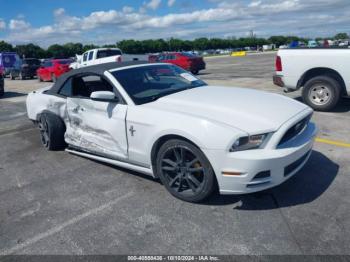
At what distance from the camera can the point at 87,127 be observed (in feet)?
14.8

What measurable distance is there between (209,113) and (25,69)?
2418cm

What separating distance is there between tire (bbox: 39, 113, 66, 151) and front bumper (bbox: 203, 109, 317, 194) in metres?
3.00

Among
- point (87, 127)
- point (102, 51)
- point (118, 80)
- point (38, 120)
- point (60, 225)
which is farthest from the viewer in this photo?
point (102, 51)

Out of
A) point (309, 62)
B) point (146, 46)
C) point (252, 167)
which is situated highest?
point (146, 46)

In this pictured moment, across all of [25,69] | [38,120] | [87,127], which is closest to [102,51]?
[25,69]

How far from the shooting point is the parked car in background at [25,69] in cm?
2423

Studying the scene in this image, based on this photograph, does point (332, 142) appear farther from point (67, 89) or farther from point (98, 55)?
point (98, 55)

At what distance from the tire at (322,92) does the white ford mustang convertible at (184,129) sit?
3570mm

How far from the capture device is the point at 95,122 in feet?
14.2

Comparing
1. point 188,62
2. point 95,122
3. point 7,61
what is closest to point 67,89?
point 95,122

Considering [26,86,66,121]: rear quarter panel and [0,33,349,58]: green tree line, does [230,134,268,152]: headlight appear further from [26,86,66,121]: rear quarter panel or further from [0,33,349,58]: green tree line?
[0,33,349,58]: green tree line

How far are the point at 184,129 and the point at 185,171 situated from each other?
50 centimetres

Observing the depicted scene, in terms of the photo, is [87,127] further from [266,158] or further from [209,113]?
[266,158]

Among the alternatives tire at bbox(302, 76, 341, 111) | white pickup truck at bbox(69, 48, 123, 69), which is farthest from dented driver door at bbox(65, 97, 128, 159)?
white pickup truck at bbox(69, 48, 123, 69)
